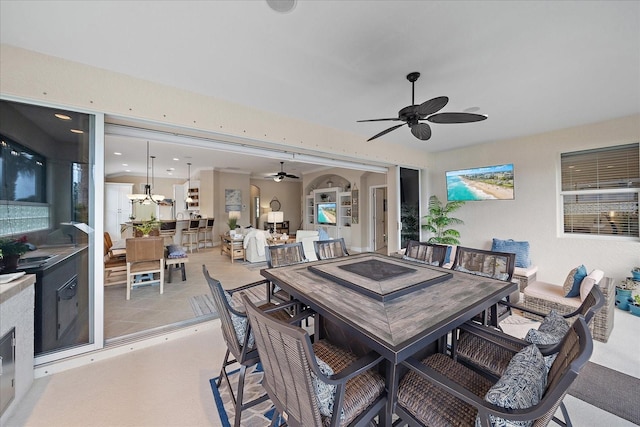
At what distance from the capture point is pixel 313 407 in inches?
37.3

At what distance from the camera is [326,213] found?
8922 mm

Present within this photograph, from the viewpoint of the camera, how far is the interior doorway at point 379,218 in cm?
780

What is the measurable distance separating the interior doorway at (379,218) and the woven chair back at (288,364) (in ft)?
22.5

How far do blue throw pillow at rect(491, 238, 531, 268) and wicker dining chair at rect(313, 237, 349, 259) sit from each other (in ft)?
9.91

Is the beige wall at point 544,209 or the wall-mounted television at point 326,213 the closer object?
the beige wall at point 544,209

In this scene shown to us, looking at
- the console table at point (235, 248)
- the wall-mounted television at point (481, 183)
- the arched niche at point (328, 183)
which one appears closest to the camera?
the wall-mounted television at point (481, 183)

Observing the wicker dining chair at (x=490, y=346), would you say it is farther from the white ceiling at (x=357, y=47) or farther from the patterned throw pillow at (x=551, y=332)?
the white ceiling at (x=357, y=47)

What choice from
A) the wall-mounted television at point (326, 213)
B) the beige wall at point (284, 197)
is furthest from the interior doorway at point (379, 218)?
the beige wall at point (284, 197)

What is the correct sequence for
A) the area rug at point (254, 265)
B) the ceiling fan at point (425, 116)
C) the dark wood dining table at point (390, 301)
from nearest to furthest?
1. the dark wood dining table at point (390, 301)
2. the ceiling fan at point (425, 116)
3. the area rug at point (254, 265)

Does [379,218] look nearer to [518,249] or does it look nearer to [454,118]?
[518,249]

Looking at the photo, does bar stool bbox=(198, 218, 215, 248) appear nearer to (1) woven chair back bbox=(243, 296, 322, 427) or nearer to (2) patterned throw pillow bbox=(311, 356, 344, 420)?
(1) woven chair back bbox=(243, 296, 322, 427)

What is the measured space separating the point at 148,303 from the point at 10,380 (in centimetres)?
182

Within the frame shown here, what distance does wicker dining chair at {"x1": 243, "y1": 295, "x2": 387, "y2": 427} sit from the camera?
92cm

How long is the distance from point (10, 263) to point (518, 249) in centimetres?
619
